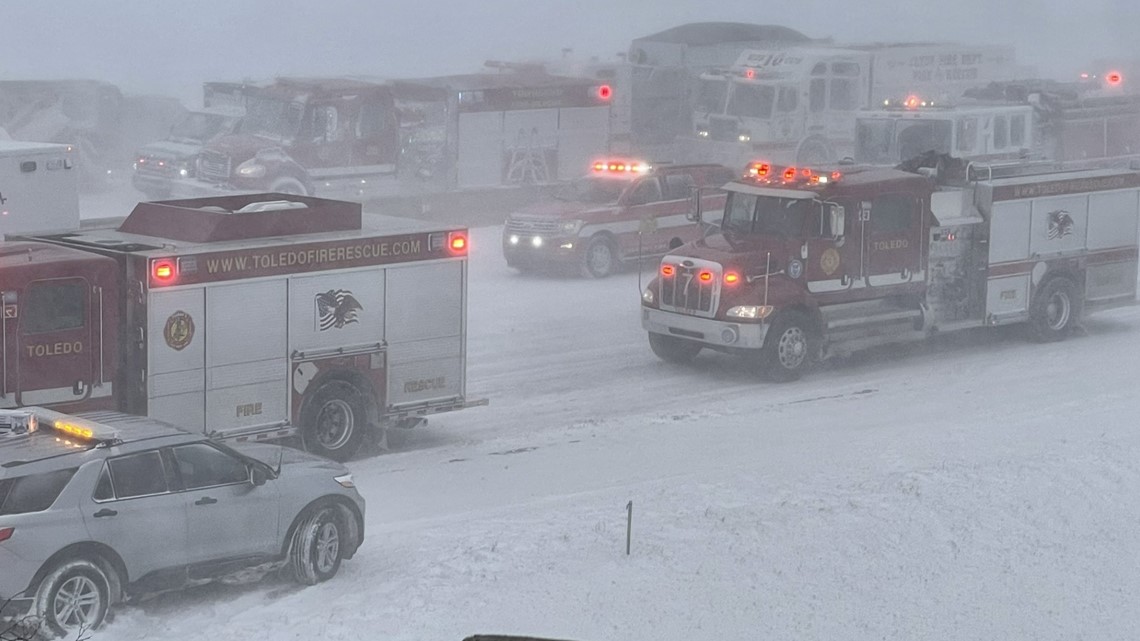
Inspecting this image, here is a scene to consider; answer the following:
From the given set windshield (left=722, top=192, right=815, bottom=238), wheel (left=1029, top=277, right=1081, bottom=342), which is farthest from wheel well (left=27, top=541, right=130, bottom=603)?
wheel (left=1029, top=277, right=1081, bottom=342)

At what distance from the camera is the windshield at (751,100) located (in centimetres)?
3741

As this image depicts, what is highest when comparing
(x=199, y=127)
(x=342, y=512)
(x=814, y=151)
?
(x=199, y=127)

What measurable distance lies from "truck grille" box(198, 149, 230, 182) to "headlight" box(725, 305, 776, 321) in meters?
15.3

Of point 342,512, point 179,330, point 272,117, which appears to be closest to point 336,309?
point 179,330

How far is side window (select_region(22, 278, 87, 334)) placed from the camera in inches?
525

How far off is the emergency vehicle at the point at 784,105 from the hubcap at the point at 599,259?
34.4 ft

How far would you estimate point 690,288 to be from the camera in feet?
64.2

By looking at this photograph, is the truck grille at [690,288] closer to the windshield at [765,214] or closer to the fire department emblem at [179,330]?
→ the windshield at [765,214]

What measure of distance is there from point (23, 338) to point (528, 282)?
1397 centimetres

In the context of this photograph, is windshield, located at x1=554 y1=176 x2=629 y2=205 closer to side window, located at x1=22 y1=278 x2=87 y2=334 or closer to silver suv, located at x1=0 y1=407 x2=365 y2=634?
side window, located at x1=22 y1=278 x2=87 y2=334

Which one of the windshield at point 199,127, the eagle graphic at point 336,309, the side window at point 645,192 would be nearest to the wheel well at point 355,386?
the eagle graphic at point 336,309

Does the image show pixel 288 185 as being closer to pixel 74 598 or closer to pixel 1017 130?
pixel 1017 130

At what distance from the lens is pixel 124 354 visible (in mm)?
14031

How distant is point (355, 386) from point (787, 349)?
622 cm
